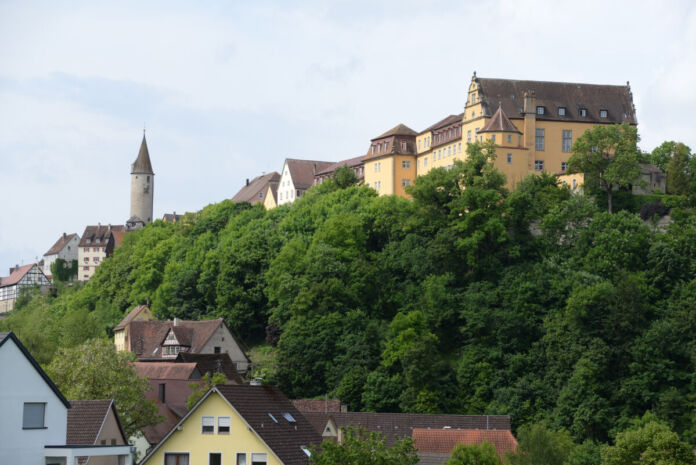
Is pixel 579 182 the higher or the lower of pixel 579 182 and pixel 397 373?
the higher

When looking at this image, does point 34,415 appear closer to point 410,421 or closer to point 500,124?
point 410,421

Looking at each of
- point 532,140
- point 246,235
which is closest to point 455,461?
point 532,140

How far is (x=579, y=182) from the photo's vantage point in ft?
300

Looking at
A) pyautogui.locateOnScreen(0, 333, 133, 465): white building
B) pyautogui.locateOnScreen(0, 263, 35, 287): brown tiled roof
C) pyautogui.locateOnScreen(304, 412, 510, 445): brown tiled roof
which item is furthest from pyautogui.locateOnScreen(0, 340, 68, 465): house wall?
pyautogui.locateOnScreen(0, 263, 35, 287): brown tiled roof

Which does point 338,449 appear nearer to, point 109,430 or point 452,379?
point 109,430

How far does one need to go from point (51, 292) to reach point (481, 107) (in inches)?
3766

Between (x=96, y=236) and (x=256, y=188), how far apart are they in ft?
153

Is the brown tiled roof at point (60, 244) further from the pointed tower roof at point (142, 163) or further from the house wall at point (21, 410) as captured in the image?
the house wall at point (21, 410)

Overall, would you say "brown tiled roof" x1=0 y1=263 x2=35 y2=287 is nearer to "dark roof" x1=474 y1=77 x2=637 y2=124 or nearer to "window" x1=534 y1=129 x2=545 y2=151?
"dark roof" x1=474 y1=77 x2=637 y2=124

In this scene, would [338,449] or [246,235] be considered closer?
[338,449]

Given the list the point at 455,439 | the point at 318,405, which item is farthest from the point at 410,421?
the point at 318,405

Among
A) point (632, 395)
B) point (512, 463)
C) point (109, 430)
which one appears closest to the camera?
point (109, 430)

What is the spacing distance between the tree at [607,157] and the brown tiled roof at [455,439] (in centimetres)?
3212

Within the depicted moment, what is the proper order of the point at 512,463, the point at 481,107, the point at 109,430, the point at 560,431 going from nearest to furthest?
the point at 109,430 < the point at 512,463 < the point at 560,431 < the point at 481,107
